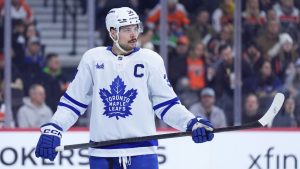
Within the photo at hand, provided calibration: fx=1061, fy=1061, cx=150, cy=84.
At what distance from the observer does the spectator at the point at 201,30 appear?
901 centimetres

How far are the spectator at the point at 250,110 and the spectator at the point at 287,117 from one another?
16 cm

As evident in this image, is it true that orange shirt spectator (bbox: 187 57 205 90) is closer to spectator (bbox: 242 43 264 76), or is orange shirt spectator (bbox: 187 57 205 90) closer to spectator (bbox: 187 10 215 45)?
spectator (bbox: 187 10 215 45)

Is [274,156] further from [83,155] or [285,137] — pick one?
[83,155]

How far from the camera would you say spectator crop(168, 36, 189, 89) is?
8539 mm

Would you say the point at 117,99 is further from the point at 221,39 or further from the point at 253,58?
the point at 221,39

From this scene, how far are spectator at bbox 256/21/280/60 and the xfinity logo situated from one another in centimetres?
153

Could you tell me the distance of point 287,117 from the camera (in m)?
8.41

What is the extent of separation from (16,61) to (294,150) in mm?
2302

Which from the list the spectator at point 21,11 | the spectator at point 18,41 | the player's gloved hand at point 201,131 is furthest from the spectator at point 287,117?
the player's gloved hand at point 201,131

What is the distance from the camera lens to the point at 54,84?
27.5ft

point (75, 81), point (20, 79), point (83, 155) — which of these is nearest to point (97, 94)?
point (75, 81)

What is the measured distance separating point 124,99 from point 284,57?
3.68 meters

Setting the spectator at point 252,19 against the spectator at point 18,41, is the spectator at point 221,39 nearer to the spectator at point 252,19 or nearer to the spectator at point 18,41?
the spectator at point 252,19

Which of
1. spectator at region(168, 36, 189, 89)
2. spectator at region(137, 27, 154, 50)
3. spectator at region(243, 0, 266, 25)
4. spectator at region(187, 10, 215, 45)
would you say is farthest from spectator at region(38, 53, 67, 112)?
spectator at region(243, 0, 266, 25)
